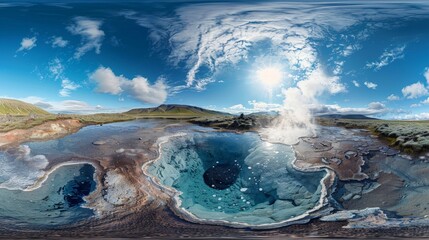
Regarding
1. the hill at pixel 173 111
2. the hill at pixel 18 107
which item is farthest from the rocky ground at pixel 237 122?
the hill at pixel 18 107

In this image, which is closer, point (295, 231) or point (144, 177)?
point (295, 231)

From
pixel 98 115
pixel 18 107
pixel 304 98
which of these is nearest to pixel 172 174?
pixel 98 115

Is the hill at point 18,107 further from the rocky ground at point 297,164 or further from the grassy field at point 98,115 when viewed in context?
the rocky ground at point 297,164

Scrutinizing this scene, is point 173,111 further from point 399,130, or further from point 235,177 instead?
point 399,130

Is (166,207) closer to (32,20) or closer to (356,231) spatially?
(356,231)

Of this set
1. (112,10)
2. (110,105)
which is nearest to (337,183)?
(110,105)

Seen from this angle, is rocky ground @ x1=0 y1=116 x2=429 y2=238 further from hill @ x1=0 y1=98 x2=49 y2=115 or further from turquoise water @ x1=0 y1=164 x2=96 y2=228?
hill @ x1=0 y1=98 x2=49 y2=115

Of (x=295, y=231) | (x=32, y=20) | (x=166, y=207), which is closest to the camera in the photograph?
(x=295, y=231)

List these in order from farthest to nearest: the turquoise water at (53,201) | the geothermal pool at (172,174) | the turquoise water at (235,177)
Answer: the turquoise water at (235,177) < the geothermal pool at (172,174) < the turquoise water at (53,201)
